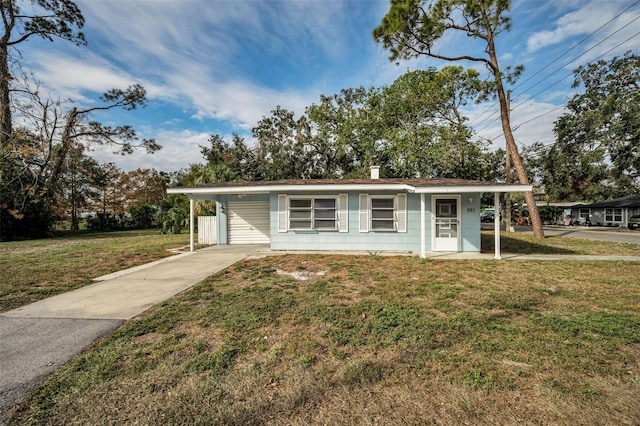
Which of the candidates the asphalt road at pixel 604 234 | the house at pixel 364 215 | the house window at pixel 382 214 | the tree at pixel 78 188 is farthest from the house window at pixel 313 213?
the tree at pixel 78 188

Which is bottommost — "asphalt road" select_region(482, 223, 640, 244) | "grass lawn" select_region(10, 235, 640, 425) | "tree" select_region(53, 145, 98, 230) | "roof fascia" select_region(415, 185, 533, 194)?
"grass lawn" select_region(10, 235, 640, 425)

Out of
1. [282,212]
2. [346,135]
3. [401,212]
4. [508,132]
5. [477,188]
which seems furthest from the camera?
[346,135]

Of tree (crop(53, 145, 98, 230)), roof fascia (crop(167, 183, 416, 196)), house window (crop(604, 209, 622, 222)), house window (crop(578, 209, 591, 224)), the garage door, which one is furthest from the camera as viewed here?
house window (crop(578, 209, 591, 224))

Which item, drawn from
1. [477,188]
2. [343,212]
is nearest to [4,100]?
[343,212]

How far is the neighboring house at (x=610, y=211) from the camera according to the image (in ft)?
78.0

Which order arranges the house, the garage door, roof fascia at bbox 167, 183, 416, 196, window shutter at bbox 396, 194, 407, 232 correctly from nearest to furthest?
roof fascia at bbox 167, 183, 416, 196 → the house → window shutter at bbox 396, 194, 407, 232 → the garage door

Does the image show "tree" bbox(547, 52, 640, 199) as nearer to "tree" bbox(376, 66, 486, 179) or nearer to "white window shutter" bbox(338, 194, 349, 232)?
"tree" bbox(376, 66, 486, 179)

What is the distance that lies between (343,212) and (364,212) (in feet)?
2.48

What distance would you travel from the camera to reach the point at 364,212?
9930 millimetres

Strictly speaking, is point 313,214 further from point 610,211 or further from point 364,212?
point 610,211

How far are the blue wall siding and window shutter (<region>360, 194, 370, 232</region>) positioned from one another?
0.14 m

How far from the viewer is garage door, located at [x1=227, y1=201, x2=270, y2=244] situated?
12148 millimetres

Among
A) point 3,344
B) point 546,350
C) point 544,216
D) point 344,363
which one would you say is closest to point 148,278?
point 3,344

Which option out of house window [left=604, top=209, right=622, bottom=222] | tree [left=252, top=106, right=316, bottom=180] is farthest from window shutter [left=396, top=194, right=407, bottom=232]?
house window [left=604, top=209, right=622, bottom=222]
